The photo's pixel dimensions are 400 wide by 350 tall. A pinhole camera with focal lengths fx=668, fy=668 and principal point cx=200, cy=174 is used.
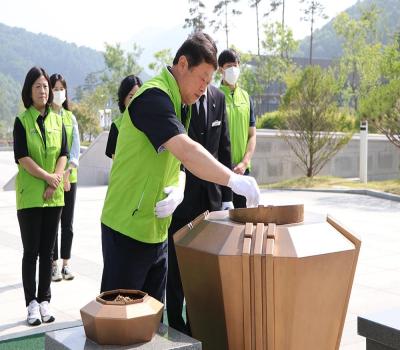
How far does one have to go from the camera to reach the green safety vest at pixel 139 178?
274cm

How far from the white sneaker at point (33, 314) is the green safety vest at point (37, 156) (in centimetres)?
66

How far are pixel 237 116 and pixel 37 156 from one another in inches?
58.2

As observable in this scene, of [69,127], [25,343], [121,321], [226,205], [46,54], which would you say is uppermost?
[46,54]

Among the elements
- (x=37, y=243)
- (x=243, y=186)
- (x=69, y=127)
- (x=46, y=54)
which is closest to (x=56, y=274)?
(x=69, y=127)

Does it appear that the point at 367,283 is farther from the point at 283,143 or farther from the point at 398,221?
the point at 283,143

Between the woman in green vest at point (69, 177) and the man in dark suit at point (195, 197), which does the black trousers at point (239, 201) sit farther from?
the woman in green vest at point (69, 177)

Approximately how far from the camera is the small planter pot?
2.36 m

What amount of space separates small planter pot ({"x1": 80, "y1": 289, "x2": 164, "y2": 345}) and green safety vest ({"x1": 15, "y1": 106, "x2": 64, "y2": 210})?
2134mm

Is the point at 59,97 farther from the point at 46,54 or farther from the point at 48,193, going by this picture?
the point at 46,54

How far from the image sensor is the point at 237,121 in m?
4.96

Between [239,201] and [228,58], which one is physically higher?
[228,58]

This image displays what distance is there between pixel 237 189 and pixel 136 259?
0.56 meters

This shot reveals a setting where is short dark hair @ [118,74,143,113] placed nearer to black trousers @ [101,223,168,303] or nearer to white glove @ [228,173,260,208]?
black trousers @ [101,223,168,303]

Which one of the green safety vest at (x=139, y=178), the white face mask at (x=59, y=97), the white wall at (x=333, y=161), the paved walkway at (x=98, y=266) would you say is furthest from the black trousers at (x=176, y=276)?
the white wall at (x=333, y=161)
